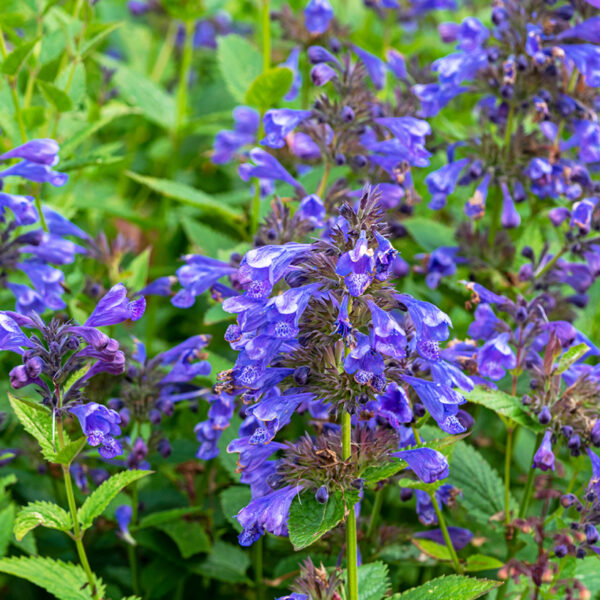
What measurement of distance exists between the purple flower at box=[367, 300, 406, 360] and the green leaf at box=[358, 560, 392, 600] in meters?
0.67

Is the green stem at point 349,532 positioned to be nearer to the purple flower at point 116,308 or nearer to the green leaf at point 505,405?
the green leaf at point 505,405

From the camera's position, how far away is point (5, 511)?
2.38 m

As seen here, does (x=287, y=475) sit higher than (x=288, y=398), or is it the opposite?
(x=288, y=398)

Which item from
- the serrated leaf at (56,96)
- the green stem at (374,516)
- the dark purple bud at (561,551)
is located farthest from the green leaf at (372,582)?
the serrated leaf at (56,96)

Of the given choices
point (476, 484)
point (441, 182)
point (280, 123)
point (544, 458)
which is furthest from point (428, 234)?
point (544, 458)

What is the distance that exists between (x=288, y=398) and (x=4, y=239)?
1.37 m

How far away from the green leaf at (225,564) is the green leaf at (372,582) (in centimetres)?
62

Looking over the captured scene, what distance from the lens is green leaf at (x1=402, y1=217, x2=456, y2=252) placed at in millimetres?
3143

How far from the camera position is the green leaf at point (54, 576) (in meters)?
1.89

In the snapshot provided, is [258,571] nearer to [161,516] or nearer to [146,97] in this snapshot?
[161,516]

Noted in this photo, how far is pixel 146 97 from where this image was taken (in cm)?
407

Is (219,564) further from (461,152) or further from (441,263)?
(461,152)

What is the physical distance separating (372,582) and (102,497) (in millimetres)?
679

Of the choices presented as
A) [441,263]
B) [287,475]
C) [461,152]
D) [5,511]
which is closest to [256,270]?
[287,475]
